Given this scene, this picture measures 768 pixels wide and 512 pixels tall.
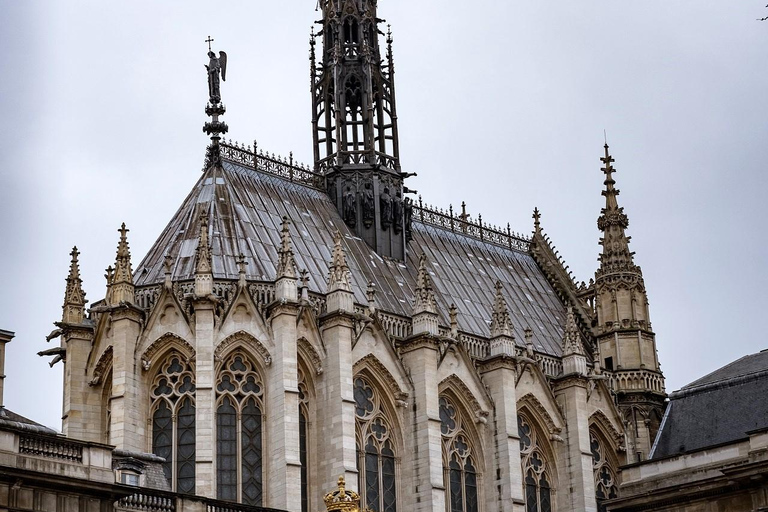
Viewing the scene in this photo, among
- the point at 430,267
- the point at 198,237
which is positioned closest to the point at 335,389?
the point at 198,237

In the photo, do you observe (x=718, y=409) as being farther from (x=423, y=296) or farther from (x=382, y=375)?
(x=423, y=296)

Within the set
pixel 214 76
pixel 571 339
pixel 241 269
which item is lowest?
pixel 241 269

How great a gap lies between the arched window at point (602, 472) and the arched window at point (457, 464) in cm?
716

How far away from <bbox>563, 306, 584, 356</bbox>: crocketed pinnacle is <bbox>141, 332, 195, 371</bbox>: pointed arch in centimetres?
1867

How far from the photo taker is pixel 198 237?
6312 cm

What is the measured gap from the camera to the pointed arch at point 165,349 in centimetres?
5869

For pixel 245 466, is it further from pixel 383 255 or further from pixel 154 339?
pixel 383 255

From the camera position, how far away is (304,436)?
→ 196 ft

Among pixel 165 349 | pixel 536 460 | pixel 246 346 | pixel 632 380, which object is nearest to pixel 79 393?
pixel 165 349

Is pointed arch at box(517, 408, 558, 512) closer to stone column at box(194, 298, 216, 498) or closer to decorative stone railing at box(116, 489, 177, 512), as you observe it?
stone column at box(194, 298, 216, 498)

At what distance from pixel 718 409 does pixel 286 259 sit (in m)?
16.6

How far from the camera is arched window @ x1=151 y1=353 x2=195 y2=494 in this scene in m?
57.4

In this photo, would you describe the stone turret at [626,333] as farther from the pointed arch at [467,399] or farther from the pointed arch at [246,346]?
the pointed arch at [246,346]

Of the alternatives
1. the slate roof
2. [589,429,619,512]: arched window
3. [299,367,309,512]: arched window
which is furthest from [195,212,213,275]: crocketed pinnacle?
[589,429,619,512]: arched window
